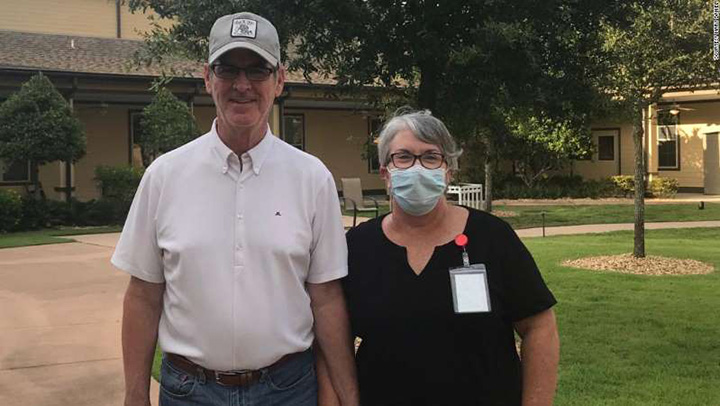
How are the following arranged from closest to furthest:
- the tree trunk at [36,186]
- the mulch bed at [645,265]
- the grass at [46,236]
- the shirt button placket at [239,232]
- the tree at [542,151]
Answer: the shirt button placket at [239,232] → the mulch bed at [645,265] → the grass at [46,236] → the tree trunk at [36,186] → the tree at [542,151]

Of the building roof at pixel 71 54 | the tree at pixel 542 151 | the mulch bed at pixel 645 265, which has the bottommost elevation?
the mulch bed at pixel 645 265

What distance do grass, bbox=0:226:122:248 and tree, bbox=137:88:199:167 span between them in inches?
89.5

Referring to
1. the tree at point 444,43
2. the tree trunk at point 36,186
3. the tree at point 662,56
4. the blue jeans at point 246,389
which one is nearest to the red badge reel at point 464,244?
the blue jeans at point 246,389

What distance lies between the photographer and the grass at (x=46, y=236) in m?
14.7

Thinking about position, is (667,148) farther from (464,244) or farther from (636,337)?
(464,244)

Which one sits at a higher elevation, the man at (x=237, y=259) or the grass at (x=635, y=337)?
the man at (x=237, y=259)

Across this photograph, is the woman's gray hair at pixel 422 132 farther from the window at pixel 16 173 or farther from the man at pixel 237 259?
the window at pixel 16 173

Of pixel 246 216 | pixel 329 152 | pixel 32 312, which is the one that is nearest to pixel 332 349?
pixel 246 216

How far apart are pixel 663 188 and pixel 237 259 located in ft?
82.4

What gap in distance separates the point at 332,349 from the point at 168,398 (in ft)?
1.85

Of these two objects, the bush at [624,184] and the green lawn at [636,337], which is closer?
the green lawn at [636,337]

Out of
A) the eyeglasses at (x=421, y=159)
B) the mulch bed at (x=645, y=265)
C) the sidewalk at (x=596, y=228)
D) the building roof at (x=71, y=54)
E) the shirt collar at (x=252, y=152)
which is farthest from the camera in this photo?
the building roof at (x=71, y=54)

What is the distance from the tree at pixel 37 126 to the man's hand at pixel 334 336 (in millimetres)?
15976

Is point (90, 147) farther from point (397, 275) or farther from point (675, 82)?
point (397, 275)
